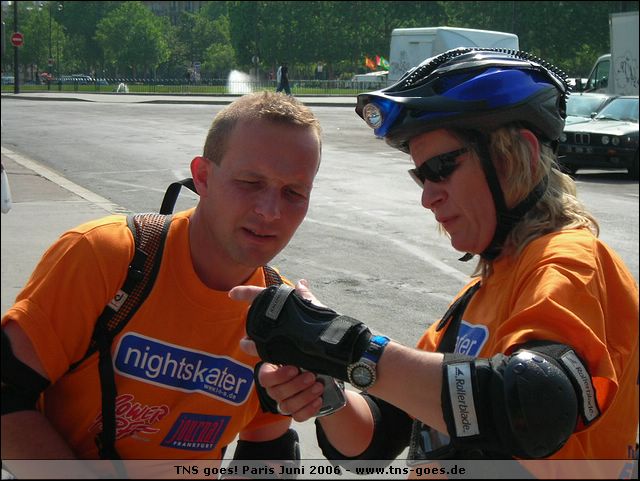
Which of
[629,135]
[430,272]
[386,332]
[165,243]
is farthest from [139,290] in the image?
[629,135]

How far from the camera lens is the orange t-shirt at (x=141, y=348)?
2102 mm

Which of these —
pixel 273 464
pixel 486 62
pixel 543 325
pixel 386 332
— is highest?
pixel 486 62

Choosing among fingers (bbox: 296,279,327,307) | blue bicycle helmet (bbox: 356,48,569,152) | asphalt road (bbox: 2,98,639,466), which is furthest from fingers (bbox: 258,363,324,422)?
asphalt road (bbox: 2,98,639,466)

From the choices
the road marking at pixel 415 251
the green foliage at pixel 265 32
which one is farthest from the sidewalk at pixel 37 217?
the green foliage at pixel 265 32

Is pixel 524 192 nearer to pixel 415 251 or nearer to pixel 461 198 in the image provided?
pixel 461 198

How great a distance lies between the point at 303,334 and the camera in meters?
1.71

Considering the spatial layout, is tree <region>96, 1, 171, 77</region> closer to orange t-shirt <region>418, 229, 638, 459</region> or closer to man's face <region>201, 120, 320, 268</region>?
man's face <region>201, 120, 320, 268</region>

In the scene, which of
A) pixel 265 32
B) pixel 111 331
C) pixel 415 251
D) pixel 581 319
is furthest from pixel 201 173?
pixel 265 32

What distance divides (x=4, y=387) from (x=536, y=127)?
1.35 meters

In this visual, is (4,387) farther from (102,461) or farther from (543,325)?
(543,325)

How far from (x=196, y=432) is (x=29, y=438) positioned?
0.43 m

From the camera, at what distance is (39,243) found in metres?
7.22

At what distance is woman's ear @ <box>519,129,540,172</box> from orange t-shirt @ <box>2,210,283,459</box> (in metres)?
0.79

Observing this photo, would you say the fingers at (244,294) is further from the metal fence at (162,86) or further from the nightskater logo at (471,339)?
the metal fence at (162,86)
